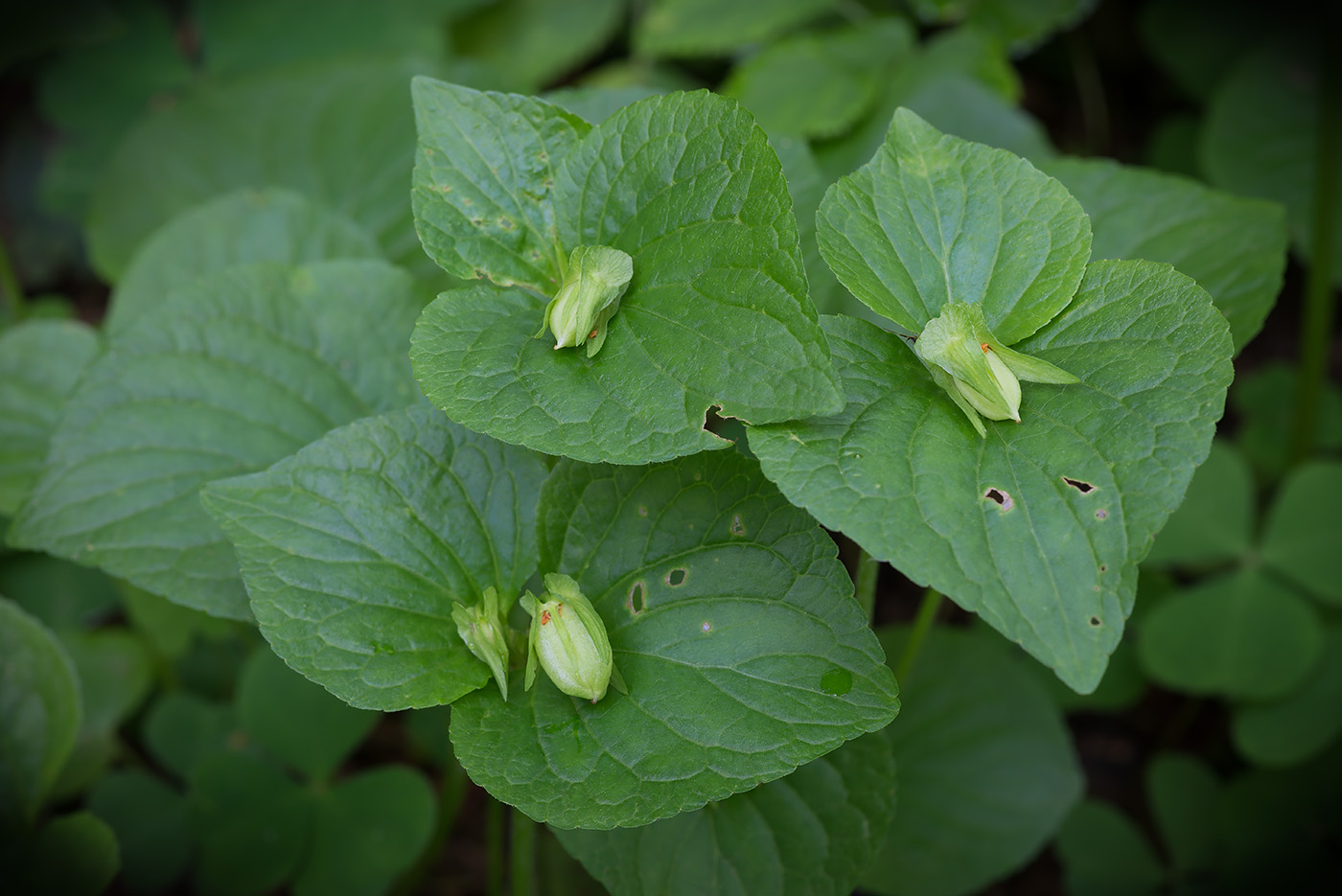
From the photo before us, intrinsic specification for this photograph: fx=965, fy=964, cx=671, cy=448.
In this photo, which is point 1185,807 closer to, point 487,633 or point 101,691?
point 487,633

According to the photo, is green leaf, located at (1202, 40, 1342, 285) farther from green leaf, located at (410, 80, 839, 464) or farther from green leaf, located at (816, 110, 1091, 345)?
green leaf, located at (410, 80, 839, 464)

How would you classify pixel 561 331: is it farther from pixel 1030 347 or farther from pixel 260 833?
pixel 260 833

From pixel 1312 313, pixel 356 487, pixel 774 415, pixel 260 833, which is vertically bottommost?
pixel 260 833

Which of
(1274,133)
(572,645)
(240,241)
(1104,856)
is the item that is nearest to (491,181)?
(572,645)

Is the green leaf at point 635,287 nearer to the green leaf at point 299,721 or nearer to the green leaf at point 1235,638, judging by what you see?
the green leaf at point 299,721

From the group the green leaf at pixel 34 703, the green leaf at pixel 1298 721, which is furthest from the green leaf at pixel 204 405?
the green leaf at pixel 1298 721

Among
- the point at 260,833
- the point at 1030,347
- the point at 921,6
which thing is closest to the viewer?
the point at 1030,347

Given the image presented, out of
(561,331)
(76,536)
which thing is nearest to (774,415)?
(561,331)
